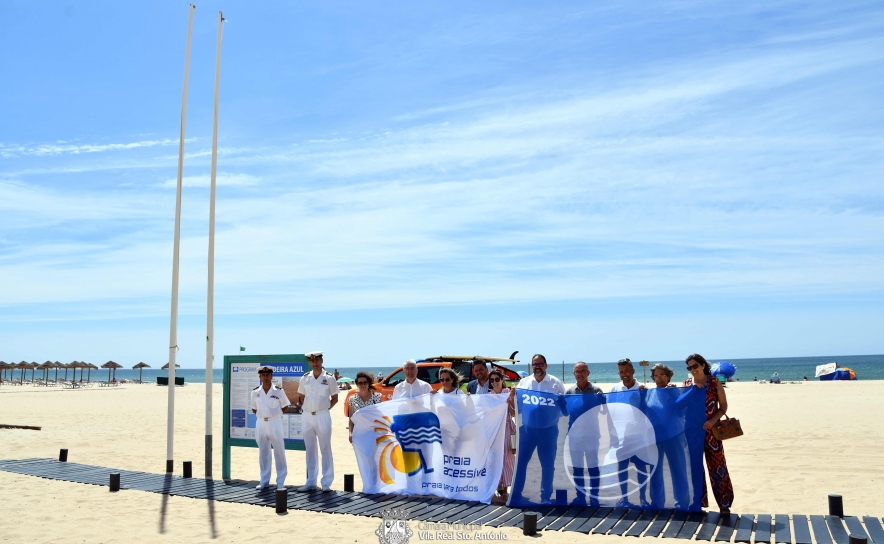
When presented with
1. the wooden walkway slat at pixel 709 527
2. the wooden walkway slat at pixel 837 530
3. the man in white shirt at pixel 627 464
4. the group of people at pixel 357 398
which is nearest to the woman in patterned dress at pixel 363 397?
the group of people at pixel 357 398

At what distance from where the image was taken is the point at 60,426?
20.3 m

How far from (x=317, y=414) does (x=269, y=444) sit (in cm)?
97

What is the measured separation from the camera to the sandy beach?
24.2 feet

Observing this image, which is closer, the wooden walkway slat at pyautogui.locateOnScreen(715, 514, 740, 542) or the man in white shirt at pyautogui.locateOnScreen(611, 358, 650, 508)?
the wooden walkway slat at pyautogui.locateOnScreen(715, 514, 740, 542)

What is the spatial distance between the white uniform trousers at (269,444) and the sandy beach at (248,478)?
3.02 ft

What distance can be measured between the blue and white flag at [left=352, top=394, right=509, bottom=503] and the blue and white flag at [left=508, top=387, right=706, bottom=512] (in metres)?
0.53

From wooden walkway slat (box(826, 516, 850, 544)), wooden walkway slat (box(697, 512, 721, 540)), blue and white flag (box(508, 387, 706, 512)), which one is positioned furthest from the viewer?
blue and white flag (box(508, 387, 706, 512))

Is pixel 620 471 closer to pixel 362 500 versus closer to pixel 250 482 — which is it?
pixel 362 500

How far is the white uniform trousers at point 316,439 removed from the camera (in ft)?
31.0

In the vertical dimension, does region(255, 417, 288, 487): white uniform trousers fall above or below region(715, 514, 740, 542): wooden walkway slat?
above

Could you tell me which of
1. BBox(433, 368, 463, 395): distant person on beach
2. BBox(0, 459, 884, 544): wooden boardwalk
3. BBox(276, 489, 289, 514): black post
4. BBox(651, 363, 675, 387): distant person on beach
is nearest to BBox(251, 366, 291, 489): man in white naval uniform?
BBox(0, 459, 884, 544): wooden boardwalk

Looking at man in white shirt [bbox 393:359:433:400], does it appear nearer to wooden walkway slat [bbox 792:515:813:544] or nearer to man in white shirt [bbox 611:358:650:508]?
man in white shirt [bbox 611:358:650:508]

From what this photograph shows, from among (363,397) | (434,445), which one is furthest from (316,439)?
(434,445)

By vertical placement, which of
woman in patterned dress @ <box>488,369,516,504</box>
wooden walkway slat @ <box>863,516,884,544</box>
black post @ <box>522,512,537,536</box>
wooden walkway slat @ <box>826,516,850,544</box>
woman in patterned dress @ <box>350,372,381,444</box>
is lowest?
wooden walkway slat @ <box>863,516,884,544</box>
